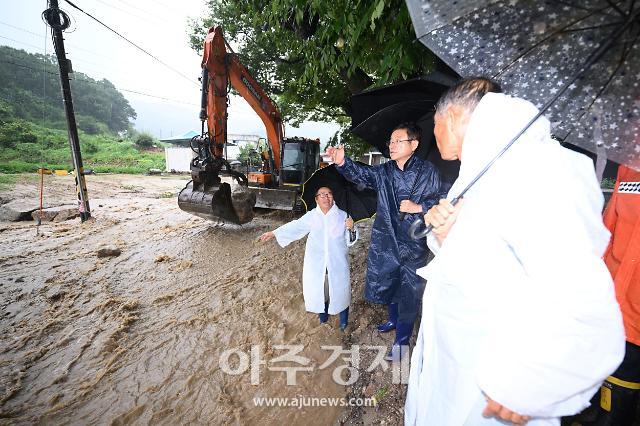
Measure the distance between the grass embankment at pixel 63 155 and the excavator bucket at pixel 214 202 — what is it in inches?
773

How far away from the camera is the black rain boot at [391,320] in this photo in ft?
10.0

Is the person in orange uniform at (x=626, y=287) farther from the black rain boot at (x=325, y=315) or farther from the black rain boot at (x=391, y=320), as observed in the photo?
the black rain boot at (x=325, y=315)

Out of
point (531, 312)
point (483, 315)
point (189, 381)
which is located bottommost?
point (189, 381)

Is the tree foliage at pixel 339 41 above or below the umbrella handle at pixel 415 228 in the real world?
above

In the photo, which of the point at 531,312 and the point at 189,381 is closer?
the point at 531,312

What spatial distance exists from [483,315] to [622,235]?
4.71ft

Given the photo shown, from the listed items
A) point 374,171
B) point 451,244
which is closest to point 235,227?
point 374,171

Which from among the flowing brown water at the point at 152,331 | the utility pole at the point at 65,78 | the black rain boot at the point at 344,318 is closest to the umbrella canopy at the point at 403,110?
the black rain boot at the point at 344,318

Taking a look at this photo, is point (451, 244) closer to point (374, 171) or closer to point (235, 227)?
point (374, 171)

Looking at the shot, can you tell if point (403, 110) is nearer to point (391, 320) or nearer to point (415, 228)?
point (415, 228)

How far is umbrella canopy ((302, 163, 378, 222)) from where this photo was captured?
3.24 meters

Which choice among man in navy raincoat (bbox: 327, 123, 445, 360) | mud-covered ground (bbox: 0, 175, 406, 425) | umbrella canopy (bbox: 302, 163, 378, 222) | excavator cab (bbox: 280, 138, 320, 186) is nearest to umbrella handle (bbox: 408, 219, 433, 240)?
man in navy raincoat (bbox: 327, 123, 445, 360)

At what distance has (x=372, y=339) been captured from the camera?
309 centimetres

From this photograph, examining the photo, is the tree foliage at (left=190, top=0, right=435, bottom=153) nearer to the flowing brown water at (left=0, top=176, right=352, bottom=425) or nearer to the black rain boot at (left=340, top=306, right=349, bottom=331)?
the black rain boot at (left=340, top=306, right=349, bottom=331)
